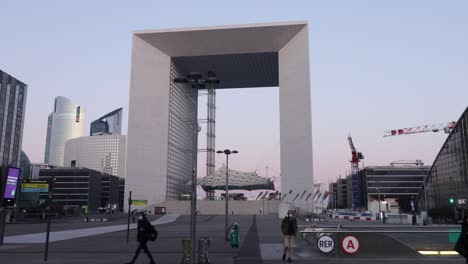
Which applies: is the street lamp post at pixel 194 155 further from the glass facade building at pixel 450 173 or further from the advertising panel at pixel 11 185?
the glass facade building at pixel 450 173

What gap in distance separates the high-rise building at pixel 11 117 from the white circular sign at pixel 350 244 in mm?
143799

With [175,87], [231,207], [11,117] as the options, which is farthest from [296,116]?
[11,117]

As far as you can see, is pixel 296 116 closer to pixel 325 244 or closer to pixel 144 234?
pixel 325 244

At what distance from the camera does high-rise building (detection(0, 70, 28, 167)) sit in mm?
143750

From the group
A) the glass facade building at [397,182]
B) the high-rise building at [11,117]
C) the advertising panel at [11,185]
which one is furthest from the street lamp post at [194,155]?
the glass facade building at [397,182]

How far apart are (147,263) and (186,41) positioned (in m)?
105

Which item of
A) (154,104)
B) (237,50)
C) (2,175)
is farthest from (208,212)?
(2,175)

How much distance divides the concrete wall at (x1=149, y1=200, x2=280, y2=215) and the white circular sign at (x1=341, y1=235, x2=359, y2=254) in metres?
92.0

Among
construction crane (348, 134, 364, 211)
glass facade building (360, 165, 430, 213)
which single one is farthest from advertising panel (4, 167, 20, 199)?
construction crane (348, 134, 364, 211)

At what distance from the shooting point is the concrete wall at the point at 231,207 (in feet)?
365

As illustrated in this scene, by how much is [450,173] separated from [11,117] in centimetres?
13497

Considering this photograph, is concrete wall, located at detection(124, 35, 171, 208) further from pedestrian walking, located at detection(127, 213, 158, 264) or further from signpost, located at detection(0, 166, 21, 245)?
pedestrian walking, located at detection(127, 213, 158, 264)

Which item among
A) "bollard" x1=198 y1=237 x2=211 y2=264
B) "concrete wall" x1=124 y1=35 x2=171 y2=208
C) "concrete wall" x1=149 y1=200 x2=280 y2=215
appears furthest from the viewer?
"concrete wall" x1=124 y1=35 x2=171 y2=208

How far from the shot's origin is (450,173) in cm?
8075
